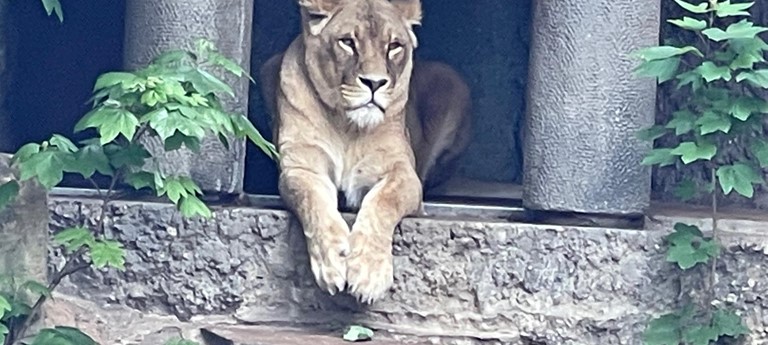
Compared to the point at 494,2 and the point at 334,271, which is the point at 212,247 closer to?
the point at 334,271

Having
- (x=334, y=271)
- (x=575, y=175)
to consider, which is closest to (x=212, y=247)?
(x=334, y=271)

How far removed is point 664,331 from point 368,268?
92 centimetres

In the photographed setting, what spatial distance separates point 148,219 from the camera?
477 cm

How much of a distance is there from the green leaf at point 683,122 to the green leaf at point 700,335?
0.59 m

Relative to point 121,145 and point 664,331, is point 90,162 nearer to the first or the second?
point 121,145

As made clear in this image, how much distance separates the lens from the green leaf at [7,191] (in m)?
3.88

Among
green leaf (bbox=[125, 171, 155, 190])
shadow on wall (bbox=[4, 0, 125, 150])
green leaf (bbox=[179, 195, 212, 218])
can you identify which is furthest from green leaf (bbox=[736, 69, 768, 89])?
shadow on wall (bbox=[4, 0, 125, 150])

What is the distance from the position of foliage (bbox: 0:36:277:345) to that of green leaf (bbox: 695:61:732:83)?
4.41 ft

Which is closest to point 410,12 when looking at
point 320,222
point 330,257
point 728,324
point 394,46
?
point 394,46

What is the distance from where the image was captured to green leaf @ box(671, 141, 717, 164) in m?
4.41

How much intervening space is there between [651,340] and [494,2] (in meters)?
2.49

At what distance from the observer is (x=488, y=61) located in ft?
21.6

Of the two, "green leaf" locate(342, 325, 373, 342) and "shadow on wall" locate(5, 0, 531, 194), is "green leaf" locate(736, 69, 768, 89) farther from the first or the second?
"shadow on wall" locate(5, 0, 531, 194)

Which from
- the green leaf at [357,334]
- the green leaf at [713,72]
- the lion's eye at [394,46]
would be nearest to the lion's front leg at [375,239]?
the green leaf at [357,334]
